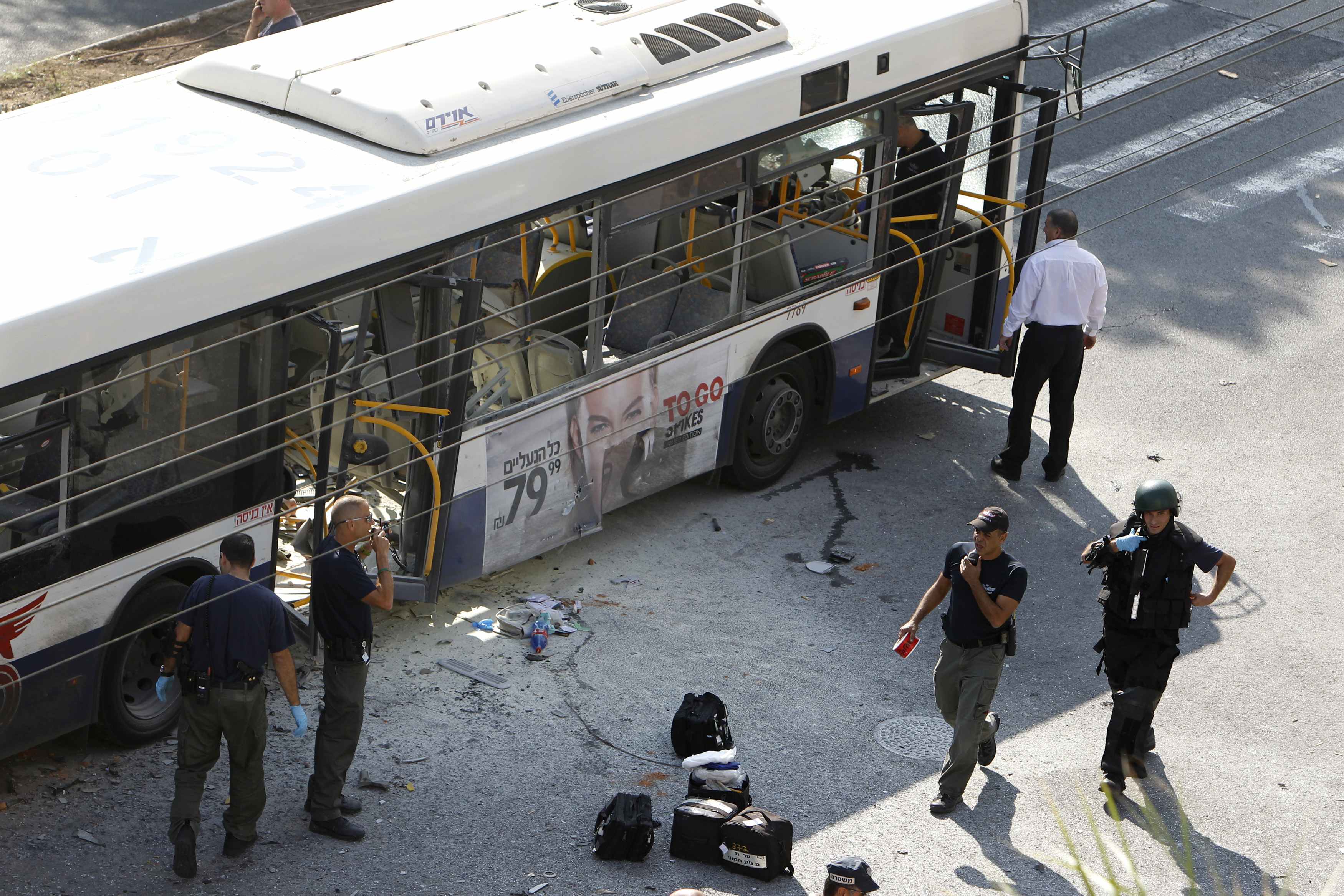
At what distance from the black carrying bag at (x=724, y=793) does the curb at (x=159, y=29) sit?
36.8 ft

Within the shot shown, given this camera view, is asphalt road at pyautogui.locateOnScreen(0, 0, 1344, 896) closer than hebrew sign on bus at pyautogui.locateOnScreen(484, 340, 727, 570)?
Yes

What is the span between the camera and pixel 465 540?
346 inches

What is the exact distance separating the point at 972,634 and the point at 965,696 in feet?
1.01

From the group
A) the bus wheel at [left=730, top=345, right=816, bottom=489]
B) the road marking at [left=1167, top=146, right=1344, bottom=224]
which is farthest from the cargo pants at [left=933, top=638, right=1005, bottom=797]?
the road marking at [left=1167, top=146, right=1344, bottom=224]

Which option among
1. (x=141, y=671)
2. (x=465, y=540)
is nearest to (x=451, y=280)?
(x=465, y=540)

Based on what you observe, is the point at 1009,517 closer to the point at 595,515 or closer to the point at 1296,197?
the point at 595,515

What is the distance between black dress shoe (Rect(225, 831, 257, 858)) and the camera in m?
7.05

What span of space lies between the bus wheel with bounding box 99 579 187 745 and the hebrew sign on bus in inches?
75.7

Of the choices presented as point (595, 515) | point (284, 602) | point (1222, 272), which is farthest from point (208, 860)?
point (1222, 272)

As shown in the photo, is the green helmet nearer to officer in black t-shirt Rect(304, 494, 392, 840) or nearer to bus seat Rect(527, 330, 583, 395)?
bus seat Rect(527, 330, 583, 395)

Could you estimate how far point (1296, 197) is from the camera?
15.7 meters

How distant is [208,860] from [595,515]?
3342 millimetres

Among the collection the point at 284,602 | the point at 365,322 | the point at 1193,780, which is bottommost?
the point at 1193,780

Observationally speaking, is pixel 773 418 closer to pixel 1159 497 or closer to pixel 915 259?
pixel 915 259
